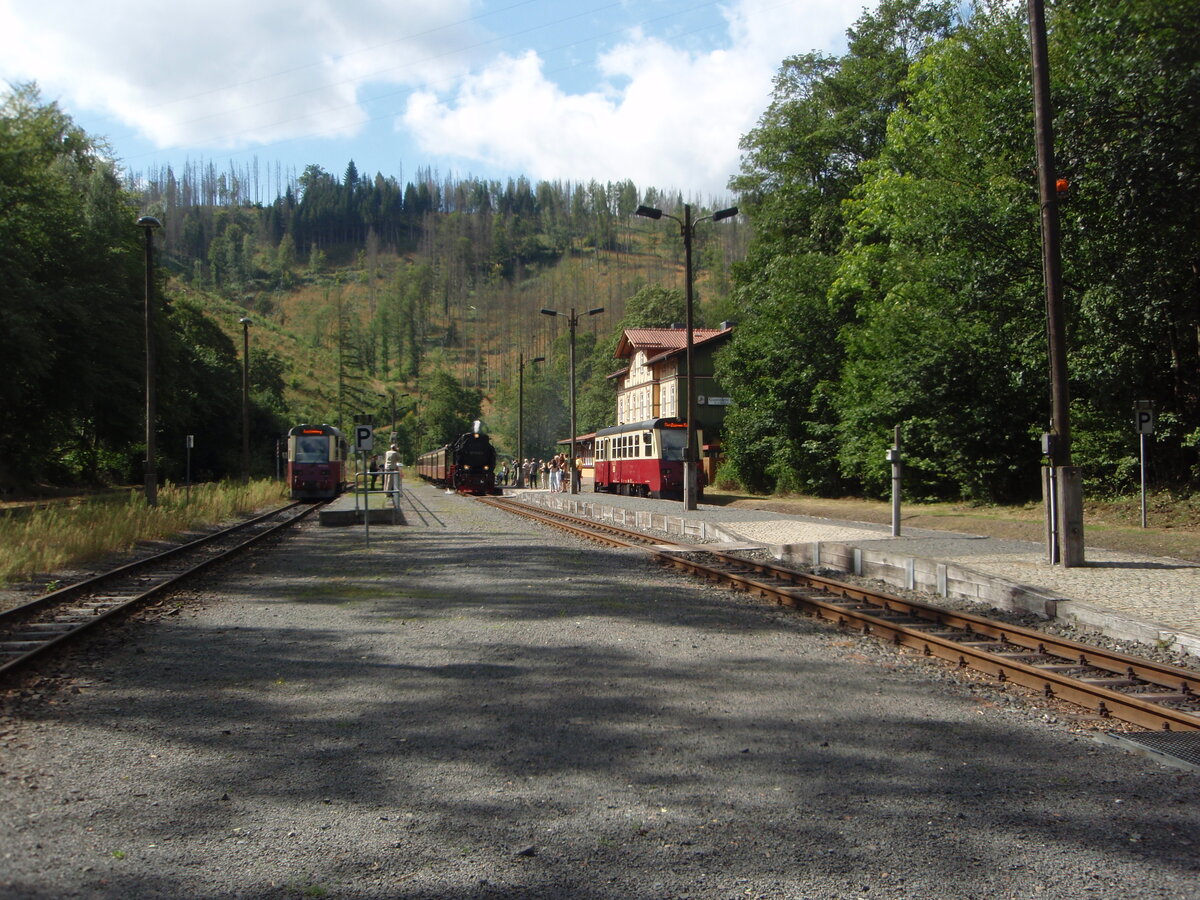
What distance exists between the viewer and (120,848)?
411cm

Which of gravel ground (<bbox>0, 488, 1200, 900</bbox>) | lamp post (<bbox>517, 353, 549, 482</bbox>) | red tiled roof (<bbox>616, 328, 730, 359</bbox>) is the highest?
red tiled roof (<bbox>616, 328, 730, 359</bbox>)

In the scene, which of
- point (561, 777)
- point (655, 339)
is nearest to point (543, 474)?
point (655, 339)

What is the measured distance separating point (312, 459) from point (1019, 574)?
3338 cm

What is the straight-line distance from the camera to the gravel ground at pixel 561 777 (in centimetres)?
390

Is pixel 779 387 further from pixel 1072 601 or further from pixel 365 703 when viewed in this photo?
pixel 365 703

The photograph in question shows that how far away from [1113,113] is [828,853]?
64.8ft

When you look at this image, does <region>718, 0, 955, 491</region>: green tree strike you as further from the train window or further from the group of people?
the train window

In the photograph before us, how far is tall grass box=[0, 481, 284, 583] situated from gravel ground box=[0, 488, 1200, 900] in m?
7.03

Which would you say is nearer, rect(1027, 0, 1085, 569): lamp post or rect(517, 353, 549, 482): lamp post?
rect(1027, 0, 1085, 569): lamp post

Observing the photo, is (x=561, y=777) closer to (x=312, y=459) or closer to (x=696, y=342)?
(x=312, y=459)

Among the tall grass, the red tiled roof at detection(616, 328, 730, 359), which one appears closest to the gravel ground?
the tall grass

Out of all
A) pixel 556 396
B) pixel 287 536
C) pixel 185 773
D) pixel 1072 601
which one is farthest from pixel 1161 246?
pixel 556 396

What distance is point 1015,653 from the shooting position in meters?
8.34

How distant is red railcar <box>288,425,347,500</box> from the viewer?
136 ft
